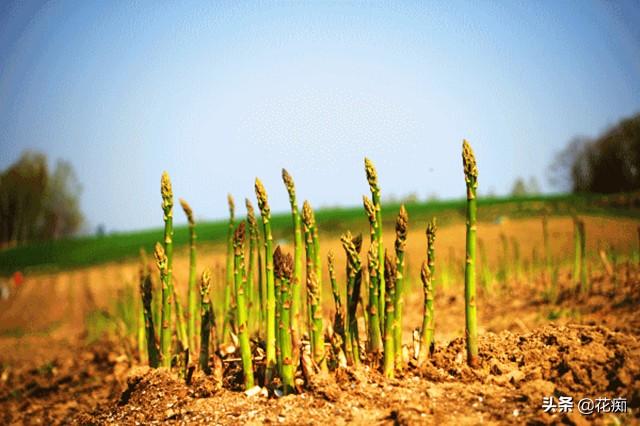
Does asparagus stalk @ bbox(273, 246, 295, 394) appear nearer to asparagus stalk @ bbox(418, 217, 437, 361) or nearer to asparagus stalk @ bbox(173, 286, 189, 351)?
asparagus stalk @ bbox(418, 217, 437, 361)

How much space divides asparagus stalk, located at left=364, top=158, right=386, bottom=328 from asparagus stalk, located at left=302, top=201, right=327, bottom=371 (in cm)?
39

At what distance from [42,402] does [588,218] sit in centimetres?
1823

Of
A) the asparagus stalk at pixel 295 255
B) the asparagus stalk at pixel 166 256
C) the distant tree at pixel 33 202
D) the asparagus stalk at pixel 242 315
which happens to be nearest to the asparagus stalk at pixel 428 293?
the asparagus stalk at pixel 295 255

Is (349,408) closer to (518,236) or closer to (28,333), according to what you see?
(28,333)

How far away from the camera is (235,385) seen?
3.28 metres

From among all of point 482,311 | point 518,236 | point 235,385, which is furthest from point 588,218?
point 235,385

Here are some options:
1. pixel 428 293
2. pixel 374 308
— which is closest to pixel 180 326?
pixel 374 308

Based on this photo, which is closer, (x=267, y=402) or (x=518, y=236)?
(x=267, y=402)

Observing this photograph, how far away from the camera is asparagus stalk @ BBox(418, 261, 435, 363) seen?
312 centimetres

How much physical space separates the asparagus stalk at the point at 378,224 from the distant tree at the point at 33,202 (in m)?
43.3

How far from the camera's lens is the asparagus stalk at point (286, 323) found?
2.96m

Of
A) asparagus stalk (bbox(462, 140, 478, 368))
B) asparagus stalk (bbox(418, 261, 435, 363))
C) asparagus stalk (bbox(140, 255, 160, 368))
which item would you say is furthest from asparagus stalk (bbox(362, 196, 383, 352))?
asparagus stalk (bbox(140, 255, 160, 368))

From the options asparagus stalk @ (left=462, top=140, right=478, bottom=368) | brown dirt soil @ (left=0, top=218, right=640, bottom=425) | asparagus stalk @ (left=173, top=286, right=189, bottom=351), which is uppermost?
asparagus stalk @ (left=462, top=140, right=478, bottom=368)

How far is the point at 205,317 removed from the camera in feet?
11.2
